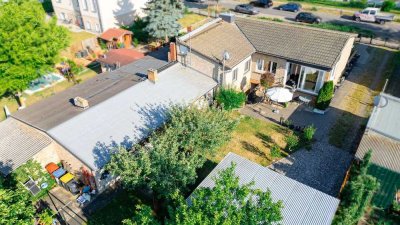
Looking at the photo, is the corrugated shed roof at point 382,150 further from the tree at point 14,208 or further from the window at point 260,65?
the tree at point 14,208

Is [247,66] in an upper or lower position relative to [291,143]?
upper

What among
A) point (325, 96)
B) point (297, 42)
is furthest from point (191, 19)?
point (325, 96)

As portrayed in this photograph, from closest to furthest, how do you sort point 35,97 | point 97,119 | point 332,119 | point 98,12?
point 97,119 → point 332,119 → point 35,97 → point 98,12

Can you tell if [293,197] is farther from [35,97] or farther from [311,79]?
[35,97]

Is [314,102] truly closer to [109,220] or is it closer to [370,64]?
[370,64]

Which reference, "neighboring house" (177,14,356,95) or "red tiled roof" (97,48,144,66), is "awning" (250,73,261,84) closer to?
"neighboring house" (177,14,356,95)

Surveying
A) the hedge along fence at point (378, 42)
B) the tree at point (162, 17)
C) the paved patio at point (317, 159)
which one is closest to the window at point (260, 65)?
the paved patio at point (317, 159)
